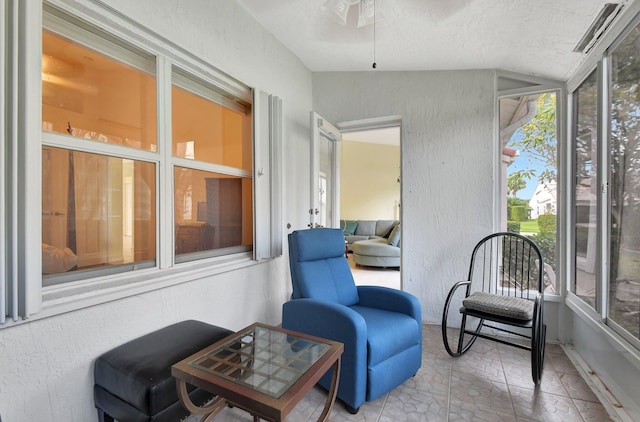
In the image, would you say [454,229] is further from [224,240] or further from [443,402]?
[224,240]

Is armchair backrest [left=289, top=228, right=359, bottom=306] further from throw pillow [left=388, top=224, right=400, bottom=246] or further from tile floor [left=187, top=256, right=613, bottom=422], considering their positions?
throw pillow [left=388, top=224, right=400, bottom=246]

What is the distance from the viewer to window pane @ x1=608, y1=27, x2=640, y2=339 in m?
1.64

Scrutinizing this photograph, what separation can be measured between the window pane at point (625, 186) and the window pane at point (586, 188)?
248 mm

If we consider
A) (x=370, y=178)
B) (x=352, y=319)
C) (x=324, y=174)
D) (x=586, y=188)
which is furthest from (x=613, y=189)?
(x=370, y=178)

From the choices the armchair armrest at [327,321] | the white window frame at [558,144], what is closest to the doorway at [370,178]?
the white window frame at [558,144]

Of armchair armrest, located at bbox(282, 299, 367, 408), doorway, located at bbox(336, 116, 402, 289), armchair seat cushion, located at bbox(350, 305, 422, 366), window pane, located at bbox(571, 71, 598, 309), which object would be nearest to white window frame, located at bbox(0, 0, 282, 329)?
armchair armrest, located at bbox(282, 299, 367, 408)

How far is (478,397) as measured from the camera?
1.78m

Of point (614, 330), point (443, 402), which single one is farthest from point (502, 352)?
point (443, 402)

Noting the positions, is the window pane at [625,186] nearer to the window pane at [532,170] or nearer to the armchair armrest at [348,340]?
the window pane at [532,170]

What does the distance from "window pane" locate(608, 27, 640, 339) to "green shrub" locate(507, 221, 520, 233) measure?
84 cm

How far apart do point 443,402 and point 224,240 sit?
174 centimetres

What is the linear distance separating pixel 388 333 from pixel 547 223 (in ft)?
6.17

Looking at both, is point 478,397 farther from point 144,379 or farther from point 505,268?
point 144,379

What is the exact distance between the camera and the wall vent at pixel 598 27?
1.69 m
